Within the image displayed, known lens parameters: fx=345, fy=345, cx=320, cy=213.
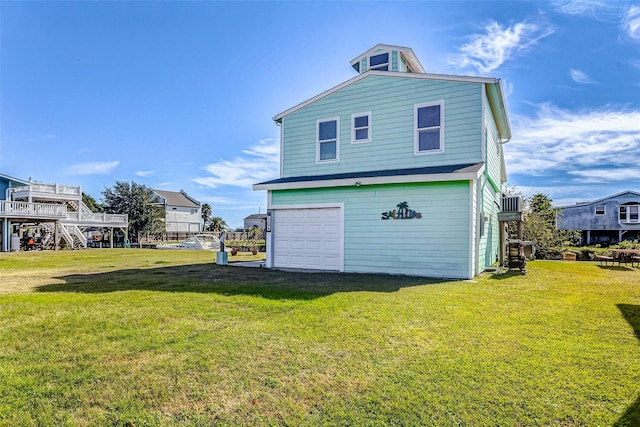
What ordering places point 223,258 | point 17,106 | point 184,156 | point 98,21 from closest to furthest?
1. point 98,21
2. point 223,258
3. point 17,106
4. point 184,156

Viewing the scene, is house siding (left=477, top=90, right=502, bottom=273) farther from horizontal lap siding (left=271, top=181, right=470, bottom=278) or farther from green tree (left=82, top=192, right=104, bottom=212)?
green tree (left=82, top=192, right=104, bottom=212)

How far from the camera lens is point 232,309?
604 centimetres

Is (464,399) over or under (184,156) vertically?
under

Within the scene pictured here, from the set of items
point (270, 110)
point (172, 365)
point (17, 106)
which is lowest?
point (172, 365)

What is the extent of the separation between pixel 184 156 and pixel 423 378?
27991 millimetres

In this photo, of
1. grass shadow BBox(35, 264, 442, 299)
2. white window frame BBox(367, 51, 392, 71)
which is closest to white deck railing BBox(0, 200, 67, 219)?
grass shadow BBox(35, 264, 442, 299)

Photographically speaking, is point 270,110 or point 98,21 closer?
point 98,21

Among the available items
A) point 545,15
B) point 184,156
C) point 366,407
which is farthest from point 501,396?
point 184,156

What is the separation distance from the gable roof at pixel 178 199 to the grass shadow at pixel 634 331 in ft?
162

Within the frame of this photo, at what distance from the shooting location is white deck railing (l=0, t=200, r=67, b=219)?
22578 mm

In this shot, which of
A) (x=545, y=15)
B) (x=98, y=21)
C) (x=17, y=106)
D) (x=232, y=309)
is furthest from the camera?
(x=17, y=106)

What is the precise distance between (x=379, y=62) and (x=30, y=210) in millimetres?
24984

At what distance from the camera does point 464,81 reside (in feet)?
35.3

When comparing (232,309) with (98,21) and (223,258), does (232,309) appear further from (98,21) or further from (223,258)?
(98,21)
